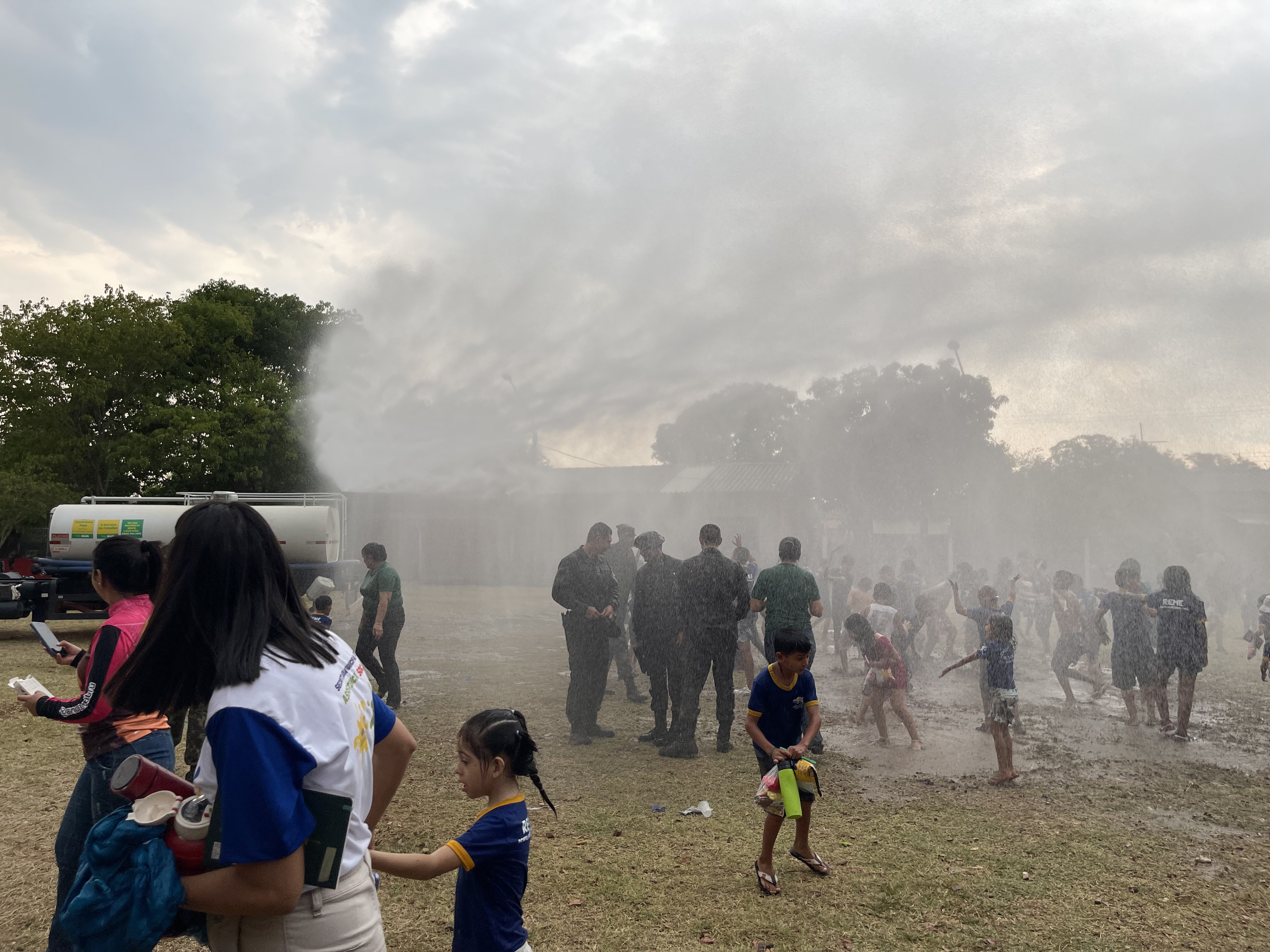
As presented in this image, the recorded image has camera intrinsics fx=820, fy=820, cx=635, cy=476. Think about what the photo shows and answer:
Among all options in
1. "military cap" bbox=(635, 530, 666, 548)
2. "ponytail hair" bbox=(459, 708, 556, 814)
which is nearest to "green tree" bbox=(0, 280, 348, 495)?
"military cap" bbox=(635, 530, 666, 548)

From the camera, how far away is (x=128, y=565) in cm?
351

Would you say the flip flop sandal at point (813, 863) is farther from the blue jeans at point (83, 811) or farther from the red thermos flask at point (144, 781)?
the red thermos flask at point (144, 781)

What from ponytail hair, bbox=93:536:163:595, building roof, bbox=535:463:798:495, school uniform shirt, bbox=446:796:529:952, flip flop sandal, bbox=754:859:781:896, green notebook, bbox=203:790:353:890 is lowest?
flip flop sandal, bbox=754:859:781:896

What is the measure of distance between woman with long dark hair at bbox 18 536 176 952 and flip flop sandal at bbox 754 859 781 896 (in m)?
3.08

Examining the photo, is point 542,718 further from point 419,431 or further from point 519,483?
point 519,483

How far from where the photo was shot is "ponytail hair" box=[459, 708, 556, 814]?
2.77m

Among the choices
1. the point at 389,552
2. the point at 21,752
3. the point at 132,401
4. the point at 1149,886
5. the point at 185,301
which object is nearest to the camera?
the point at 1149,886

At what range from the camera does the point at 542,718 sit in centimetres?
864

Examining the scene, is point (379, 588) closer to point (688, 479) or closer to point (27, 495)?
point (27, 495)

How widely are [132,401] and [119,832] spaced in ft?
88.1

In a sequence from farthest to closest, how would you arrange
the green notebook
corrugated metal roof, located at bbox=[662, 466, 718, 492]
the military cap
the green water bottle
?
corrugated metal roof, located at bbox=[662, 466, 718, 492] → the military cap → the green water bottle → the green notebook

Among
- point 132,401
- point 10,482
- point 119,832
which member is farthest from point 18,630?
point 119,832

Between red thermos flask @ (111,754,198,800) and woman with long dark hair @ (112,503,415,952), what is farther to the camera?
red thermos flask @ (111,754,198,800)

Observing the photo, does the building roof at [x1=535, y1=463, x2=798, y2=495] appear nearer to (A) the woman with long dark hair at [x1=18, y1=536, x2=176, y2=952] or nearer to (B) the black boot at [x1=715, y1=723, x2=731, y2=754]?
(B) the black boot at [x1=715, y1=723, x2=731, y2=754]
